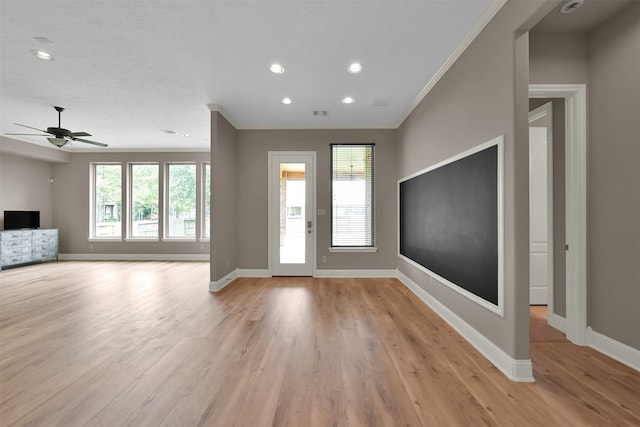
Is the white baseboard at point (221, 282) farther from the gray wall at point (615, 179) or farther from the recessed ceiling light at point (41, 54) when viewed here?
the gray wall at point (615, 179)

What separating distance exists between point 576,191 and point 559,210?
1.51 ft

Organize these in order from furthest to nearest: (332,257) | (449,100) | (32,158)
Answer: (32,158)
(332,257)
(449,100)

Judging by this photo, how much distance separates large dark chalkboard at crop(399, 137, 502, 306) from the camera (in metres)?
2.26

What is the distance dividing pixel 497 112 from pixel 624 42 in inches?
48.2

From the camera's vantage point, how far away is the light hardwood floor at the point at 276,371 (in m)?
1.63

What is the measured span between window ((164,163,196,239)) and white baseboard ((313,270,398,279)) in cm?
423

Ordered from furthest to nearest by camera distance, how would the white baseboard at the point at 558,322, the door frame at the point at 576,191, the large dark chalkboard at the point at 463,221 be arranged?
1. the white baseboard at the point at 558,322
2. the door frame at the point at 576,191
3. the large dark chalkboard at the point at 463,221

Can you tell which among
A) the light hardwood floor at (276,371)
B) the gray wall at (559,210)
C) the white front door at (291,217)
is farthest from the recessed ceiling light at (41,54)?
the gray wall at (559,210)

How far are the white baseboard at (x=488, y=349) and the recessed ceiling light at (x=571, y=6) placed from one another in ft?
9.00

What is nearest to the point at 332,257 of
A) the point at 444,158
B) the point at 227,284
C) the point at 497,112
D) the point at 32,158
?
the point at 227,284

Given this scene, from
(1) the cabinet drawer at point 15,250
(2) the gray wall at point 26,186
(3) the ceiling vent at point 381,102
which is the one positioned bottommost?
(1) the cabinet drawer at point 15,250

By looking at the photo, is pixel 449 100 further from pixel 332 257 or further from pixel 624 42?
pixel 332 257

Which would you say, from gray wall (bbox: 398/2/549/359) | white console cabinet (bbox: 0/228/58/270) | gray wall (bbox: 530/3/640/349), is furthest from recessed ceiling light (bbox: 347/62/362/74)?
white console cabinet (bbox: 0/228/58/270)

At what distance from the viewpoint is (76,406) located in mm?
1706
